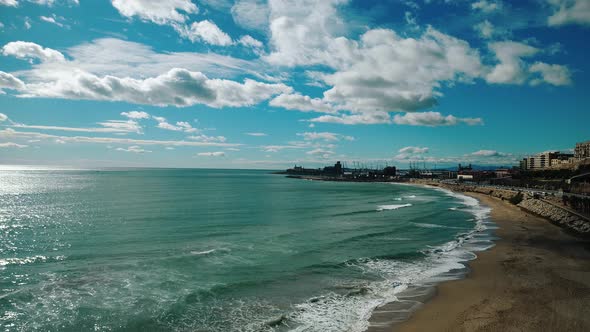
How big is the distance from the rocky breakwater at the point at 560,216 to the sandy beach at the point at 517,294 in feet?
21.2

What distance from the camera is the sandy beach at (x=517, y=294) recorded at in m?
12.4

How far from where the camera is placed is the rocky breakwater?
3076 cm

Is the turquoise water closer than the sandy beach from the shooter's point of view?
No

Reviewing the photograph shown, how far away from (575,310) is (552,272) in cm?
621

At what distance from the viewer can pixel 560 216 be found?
35625 millimetres

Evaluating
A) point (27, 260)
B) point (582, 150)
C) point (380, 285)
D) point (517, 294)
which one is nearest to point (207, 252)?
point (27, 260)

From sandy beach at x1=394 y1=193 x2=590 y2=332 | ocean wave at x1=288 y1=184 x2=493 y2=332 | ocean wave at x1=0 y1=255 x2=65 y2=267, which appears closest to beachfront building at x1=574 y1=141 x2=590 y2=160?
sandy beach at x1=394 y1=193 x2=590 y2=332

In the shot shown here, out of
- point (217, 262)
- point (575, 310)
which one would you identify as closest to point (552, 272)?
point (575, 310)

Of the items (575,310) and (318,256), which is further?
(318,256)

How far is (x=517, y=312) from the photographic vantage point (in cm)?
1329

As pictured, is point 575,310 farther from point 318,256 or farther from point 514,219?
point 514,219

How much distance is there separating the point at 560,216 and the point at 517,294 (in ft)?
88.3

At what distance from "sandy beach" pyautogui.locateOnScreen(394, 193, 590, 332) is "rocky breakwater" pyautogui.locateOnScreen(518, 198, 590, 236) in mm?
6452

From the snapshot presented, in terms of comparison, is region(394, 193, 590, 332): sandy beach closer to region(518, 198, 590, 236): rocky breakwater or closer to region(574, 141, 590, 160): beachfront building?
region(518, 198, 590, 236): rocky breakwater
